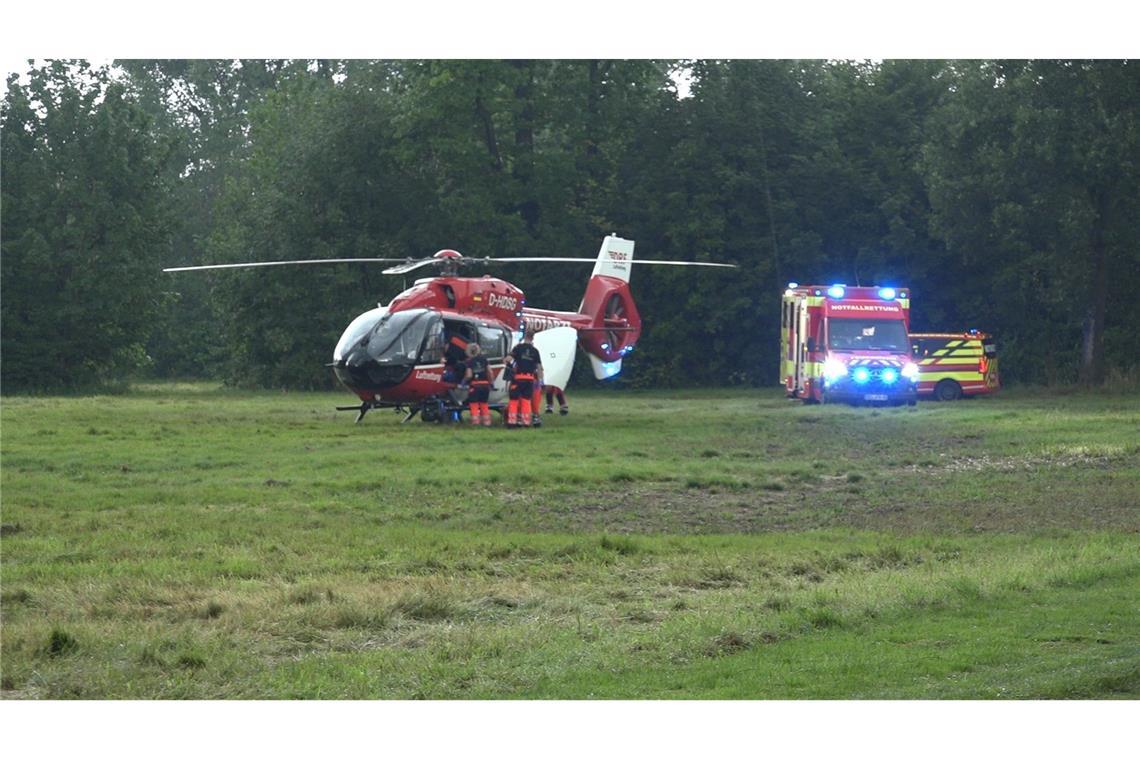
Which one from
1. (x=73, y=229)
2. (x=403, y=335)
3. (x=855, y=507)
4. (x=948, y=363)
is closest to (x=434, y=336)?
(x=403, y=335)

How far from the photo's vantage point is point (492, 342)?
94.4 feet

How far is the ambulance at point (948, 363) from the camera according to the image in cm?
3903

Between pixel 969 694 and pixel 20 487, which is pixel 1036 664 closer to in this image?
pixel 969 694

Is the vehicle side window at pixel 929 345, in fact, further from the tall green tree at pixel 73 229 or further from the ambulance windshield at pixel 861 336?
the tall green tree at pixel 73 229

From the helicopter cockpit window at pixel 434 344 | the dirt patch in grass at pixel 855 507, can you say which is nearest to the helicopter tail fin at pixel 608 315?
the helicopter cockpit window at pixel 434 344

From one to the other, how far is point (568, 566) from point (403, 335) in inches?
581

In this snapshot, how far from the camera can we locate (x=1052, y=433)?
2497cm

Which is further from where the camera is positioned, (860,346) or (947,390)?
(947,390)

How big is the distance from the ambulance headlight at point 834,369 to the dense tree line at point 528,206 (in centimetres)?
1149

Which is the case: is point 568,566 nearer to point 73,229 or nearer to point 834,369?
point 834,369

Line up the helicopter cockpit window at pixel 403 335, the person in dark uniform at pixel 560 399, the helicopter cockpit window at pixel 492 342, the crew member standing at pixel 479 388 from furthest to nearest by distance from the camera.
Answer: the person in dark uniform at pixel 560 399 < the helicopter cockpit window at pixel 492 342 < the crew member standing at pixel 479 388 < the helicopter cockpit window at pixel 403 335

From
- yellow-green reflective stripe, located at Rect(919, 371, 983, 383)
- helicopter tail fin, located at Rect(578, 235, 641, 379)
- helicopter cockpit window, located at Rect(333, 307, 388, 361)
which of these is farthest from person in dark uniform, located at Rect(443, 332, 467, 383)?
yellow-green reflective stripe, located at Rect(919, 371, 983, 383)

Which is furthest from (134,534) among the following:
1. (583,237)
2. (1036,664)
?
(583,237)

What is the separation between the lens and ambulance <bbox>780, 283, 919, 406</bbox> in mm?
32812
